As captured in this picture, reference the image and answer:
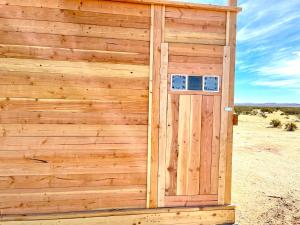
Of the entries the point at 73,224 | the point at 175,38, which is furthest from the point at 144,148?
the point at 175,38

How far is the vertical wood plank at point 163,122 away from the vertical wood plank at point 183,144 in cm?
24

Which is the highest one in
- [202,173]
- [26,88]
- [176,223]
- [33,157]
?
[26,88]

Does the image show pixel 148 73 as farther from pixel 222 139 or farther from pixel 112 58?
pixel 222 139

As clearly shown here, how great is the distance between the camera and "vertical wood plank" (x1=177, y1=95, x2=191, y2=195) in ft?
12.3

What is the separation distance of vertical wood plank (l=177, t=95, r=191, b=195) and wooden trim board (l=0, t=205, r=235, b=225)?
1.16 ft

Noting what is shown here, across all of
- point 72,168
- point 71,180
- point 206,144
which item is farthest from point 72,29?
point 206,144

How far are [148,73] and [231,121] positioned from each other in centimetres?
152

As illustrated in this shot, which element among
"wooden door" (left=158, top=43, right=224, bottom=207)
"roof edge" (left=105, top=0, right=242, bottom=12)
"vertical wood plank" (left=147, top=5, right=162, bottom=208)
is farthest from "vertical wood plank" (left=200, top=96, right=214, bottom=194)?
"roof edge" (left=105, top=0, right=242, bottom=12)

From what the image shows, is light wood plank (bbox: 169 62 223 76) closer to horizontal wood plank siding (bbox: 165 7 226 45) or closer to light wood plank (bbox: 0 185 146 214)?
horizontal wood plank siding (bbox: 165 7 226 45)

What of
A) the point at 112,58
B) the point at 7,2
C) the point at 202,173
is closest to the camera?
the point at 7,2

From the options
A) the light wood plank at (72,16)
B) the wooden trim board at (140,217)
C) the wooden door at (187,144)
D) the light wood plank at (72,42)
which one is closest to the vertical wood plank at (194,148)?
the wooden door at (187,144)

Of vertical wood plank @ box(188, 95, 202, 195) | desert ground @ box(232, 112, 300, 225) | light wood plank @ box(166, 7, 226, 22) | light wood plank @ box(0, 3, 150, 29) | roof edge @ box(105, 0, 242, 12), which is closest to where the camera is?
light wood plank @ box(0, 3, 150, 29)

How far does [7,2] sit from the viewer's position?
332 cm

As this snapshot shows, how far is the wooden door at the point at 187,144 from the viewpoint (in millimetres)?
3691
